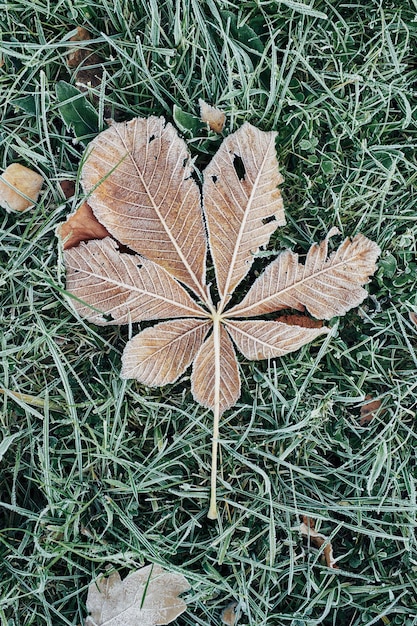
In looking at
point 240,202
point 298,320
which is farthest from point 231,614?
point 240,202

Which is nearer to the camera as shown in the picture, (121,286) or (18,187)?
(121,286)

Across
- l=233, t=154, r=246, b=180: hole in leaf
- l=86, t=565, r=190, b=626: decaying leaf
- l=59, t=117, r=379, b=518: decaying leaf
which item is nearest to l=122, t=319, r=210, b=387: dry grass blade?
l=59, t=117, r=379, b=518: decaying leaf

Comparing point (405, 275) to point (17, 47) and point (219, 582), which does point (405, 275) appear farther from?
point (17, 47)

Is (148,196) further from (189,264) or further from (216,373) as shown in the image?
(216,373)

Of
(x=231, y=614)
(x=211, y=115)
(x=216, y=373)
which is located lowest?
(x=231, y=614)

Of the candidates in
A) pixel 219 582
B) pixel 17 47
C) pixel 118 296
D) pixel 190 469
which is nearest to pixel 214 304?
pixel 118 296

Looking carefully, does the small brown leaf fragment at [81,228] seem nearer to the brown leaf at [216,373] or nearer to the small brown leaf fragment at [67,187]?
the small brown leaf fragment at [67,187]
